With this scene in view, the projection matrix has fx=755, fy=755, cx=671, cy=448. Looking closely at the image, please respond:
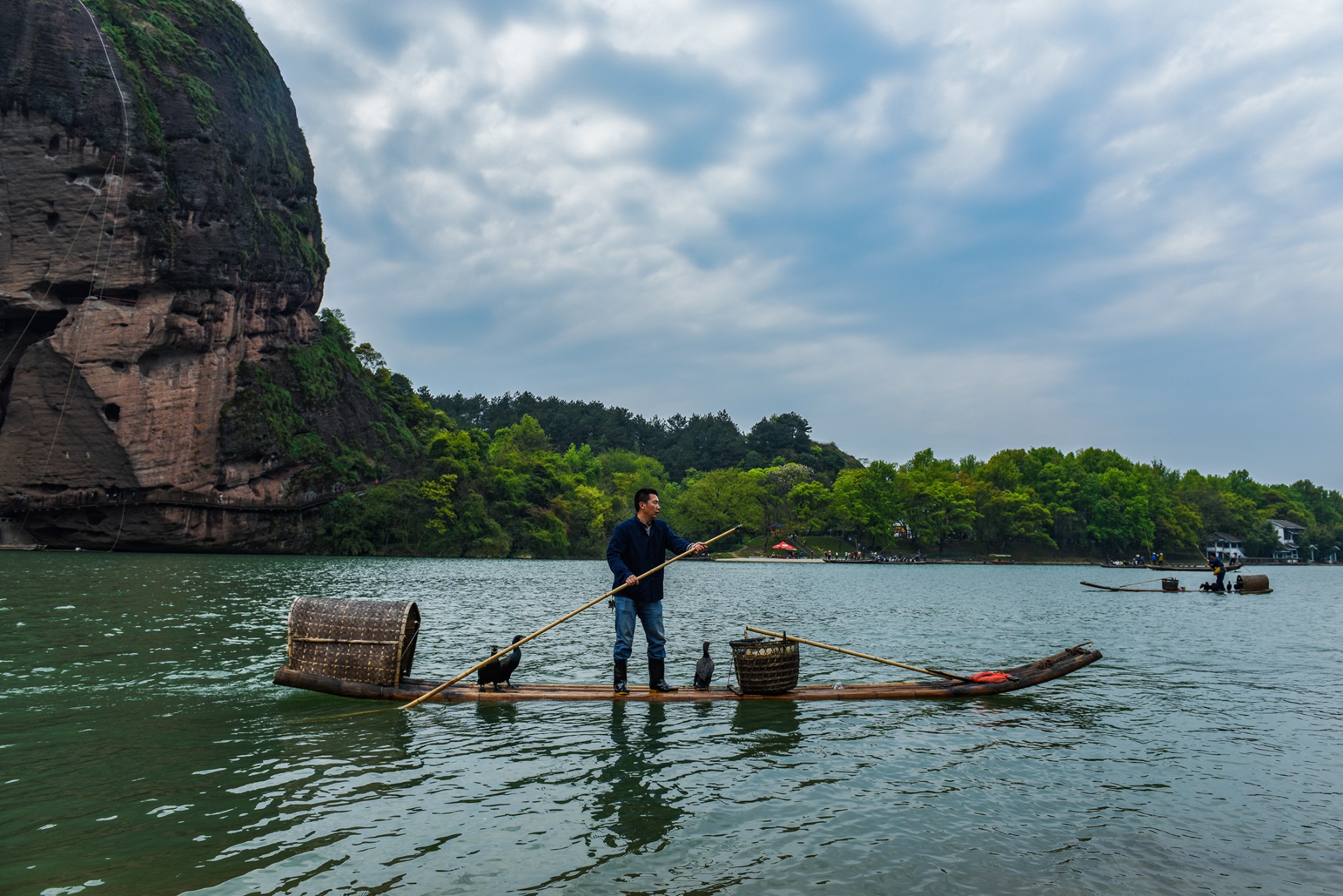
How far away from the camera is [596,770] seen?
25.5 feet

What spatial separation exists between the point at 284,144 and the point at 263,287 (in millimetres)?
16352

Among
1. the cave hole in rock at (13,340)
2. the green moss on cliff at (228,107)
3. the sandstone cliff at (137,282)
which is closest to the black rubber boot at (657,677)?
the sandstone cliff at (137,282)

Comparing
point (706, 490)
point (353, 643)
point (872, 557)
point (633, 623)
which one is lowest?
point (872, 557)

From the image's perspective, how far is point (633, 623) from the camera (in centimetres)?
1083

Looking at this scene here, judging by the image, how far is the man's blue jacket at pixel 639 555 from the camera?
1056cm

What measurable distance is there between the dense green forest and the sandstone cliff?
743 cm

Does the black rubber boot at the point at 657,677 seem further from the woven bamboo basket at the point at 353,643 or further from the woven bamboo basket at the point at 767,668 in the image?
the woven bamboo basket at the point at 353,643

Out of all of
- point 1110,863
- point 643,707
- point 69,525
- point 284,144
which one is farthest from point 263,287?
point 1110,863

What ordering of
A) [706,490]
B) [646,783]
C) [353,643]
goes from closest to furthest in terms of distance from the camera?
[646,783] → [353,643] → [706,490]

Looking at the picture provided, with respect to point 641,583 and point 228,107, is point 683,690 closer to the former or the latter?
point 641,583

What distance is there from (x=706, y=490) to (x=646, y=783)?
110 metres

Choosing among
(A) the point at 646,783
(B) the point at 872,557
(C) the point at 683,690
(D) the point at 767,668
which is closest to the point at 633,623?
(C) the point at 683,690

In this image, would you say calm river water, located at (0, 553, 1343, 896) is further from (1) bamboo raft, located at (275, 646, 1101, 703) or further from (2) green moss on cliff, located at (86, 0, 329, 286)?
(2) green moss on cliff, located at (86, 0, 329, 286)

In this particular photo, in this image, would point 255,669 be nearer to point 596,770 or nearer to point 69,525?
point 596,770
